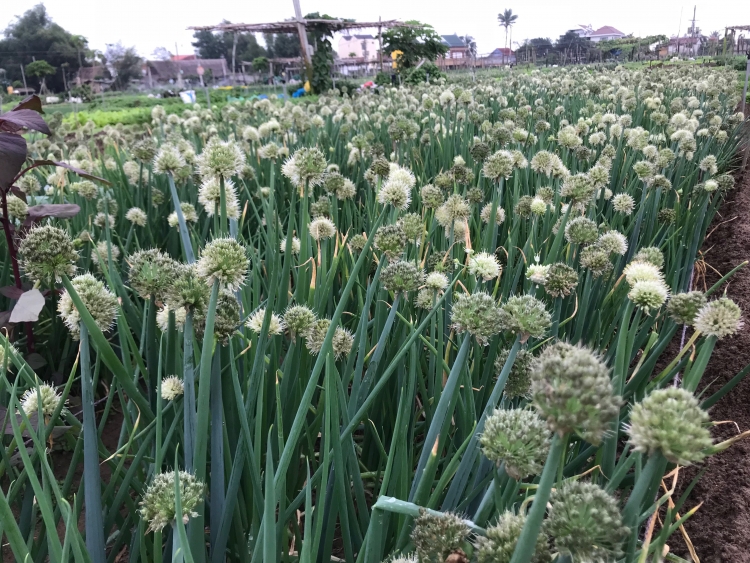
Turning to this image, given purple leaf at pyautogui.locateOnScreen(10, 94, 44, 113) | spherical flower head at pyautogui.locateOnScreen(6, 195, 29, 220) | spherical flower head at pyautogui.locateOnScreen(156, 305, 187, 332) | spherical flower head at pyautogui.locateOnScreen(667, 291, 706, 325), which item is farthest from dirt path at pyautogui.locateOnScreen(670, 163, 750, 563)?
spherical flower head at pyautogui.locateOnScreen(6, 195, 29, 220)

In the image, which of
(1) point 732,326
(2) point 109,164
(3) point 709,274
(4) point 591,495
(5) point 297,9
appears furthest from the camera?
(5) point 297,9

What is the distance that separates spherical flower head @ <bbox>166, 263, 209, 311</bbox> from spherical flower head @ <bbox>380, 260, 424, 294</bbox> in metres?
0.35

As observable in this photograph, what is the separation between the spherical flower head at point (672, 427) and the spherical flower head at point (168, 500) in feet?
1.71

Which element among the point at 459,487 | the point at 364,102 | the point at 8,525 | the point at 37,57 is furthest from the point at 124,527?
the point at 37,57

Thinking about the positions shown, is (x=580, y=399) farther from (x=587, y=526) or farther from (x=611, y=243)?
(x=611, y=243)

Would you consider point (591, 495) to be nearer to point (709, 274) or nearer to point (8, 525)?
point (8, 525)

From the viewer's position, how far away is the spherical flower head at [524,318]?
80 centimetres

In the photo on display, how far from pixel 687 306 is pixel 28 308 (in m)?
1.10

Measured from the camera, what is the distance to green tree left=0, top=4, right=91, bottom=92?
90.6 feet

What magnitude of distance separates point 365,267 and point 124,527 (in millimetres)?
1024

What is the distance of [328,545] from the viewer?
830mm

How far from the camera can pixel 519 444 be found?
586mm

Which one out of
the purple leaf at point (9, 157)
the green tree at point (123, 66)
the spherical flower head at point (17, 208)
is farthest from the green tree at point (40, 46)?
the purple leaf at point (9, 157)

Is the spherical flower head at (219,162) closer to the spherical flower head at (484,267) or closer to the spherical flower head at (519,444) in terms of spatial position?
the spherical flower head at (484,267)
